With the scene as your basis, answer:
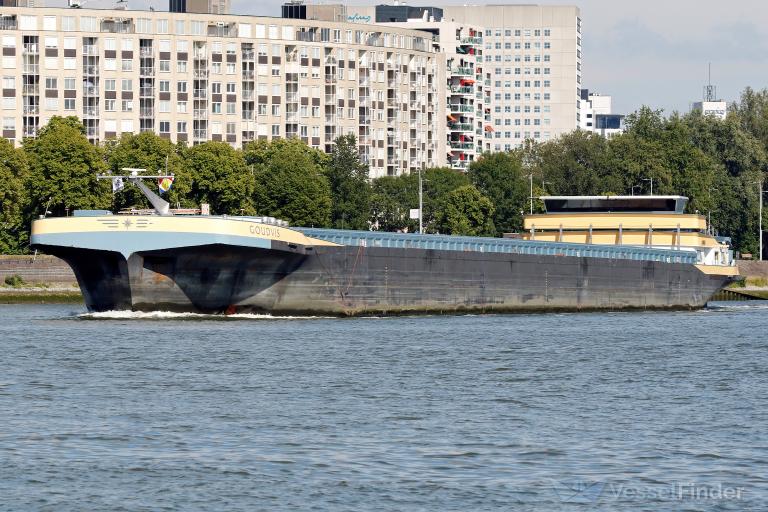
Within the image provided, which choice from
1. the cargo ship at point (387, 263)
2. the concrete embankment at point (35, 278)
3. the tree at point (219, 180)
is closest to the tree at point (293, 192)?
the tree at point (219, 180)

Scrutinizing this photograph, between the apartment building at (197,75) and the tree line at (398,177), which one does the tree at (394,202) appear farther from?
the apartment building at (197,75)

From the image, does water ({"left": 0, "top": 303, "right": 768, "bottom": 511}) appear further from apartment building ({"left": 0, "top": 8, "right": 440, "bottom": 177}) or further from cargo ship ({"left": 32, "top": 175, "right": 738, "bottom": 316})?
apartment building ({"left": 0, "top": 8, "right": 440, "bottom": 177})

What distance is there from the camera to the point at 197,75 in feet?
536

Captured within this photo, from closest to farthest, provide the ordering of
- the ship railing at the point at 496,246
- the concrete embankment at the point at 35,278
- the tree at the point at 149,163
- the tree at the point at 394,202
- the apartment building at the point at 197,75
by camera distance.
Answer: the ship railing at the point at 496,246 → the concrete embankment at the point at 35,278 → the tree at the point at 149,163 → the tree at the point at 394,202 → the apartment building at the point at 197,75

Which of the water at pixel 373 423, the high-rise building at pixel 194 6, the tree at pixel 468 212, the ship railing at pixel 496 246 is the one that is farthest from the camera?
the high-rise building at pixel 194 6

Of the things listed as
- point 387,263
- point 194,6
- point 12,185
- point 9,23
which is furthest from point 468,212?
point 387,263

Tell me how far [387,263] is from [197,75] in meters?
96.7

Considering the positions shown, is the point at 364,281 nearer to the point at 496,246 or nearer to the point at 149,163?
the point at 496,246

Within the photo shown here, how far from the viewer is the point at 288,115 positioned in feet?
560

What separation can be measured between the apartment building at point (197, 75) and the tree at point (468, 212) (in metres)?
25.4

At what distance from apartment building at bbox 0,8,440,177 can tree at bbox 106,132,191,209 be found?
102ft

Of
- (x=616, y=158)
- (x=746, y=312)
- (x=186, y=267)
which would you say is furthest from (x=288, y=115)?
(x=186, y=267)

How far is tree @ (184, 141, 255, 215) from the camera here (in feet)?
413

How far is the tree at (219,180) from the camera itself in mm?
125938
